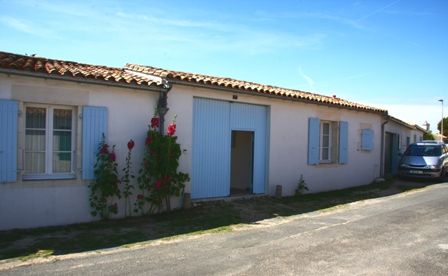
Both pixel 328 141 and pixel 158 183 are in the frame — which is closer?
pixel 158 183

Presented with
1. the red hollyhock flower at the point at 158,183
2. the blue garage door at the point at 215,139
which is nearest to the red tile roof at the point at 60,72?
the blue garage door at the point at 215,139

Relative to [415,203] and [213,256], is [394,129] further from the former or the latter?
[213,256]

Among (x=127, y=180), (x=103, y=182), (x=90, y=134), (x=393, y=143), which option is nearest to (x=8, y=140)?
(x=90, y=134)

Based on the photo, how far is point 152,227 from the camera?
8.08 m

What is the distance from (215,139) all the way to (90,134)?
11.3ft

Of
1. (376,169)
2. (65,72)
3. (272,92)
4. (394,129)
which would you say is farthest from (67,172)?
Answer: (394,129)

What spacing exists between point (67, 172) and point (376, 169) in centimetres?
1302

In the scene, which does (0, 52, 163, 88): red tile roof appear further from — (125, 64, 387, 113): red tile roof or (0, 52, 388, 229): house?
(125, 64, 387, 113): red tile roof

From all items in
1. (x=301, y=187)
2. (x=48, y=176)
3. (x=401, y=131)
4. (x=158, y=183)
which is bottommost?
(x=301, y=187)

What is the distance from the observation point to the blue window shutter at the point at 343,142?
14.8 m

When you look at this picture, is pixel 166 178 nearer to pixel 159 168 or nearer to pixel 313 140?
pixel 159 168

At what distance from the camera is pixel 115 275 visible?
17.0ft

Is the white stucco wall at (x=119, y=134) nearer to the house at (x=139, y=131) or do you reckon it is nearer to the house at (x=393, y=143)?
the house at (x=139, y=131)

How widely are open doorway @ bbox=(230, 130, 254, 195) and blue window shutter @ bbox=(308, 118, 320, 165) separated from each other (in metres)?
1.93
